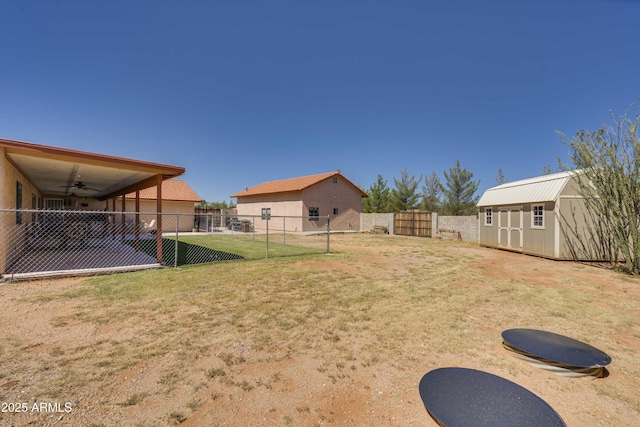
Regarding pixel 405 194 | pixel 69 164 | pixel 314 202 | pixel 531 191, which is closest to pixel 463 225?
pixel 531 191

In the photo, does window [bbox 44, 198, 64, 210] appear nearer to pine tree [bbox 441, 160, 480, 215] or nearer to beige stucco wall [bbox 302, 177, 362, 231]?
beige stucco wall [bbox 302, 177, 362, 231]

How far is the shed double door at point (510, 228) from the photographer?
13250 mm

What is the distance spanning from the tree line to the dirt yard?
2656 centimetres

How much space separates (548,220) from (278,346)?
1342 centimetres

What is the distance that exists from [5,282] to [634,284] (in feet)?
53.5

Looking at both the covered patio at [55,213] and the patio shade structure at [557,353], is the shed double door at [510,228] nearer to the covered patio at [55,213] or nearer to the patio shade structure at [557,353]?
the patio shade structure at [557,353]

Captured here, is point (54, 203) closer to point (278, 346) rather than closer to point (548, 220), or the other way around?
point (278, 346)

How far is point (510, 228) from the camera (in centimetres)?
1385

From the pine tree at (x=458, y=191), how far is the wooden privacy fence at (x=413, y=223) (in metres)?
11.4

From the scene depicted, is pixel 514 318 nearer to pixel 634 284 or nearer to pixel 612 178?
pixel 634 284

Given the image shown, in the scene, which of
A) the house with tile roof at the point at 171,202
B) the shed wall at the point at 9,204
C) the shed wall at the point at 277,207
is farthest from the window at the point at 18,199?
the shed wall at the point at 277,207

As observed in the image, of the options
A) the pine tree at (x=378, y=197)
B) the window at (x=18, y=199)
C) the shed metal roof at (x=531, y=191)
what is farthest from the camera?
the pine tree at (x=378, y=197)

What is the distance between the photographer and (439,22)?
37.3ft

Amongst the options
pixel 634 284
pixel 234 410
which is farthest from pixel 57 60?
pixel 634 284
